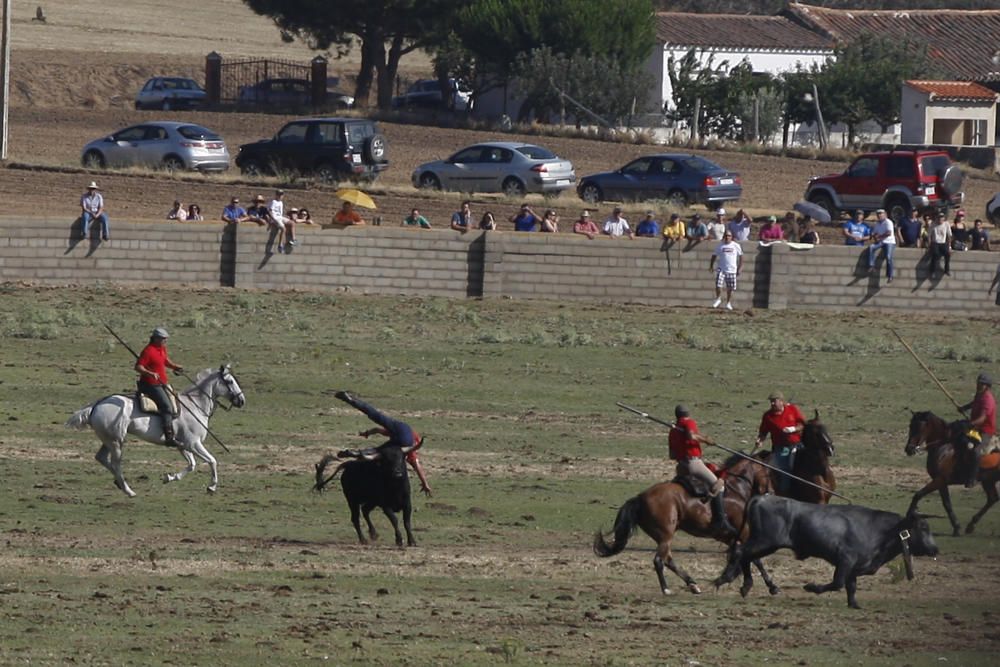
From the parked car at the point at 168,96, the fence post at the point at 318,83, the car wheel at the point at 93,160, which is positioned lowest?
the car wheel at the point at 93,160

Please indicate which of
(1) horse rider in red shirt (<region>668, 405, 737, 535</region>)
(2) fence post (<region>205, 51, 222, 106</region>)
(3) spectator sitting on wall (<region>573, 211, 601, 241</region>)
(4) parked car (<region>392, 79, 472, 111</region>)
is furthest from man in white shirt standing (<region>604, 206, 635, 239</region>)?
(2) fence post (<region>205, 51, 222, 106</region>)

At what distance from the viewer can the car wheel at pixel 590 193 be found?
1895 inches

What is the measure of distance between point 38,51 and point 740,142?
33276 millimetres

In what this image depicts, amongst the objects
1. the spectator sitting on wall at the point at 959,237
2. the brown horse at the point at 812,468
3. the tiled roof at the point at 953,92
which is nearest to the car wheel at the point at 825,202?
the spectator sitting on wall at the point at 959,237

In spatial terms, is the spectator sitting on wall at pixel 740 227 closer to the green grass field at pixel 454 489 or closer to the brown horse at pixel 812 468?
the green grass field at pixel 454 489

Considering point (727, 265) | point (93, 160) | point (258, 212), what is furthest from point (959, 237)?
point (93, 160)

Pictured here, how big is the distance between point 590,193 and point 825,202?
5978 mm

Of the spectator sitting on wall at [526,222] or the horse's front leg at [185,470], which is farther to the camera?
the spectator sitting on wall at [526,222]

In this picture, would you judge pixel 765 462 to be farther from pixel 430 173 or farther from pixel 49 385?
pixel 430 173

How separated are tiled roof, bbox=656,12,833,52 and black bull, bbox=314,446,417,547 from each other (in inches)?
2233

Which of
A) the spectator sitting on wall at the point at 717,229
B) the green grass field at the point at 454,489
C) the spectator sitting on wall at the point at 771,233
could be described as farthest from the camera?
the spectator sitting on wall at the point at 771,233

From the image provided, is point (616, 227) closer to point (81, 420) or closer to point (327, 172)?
point (327, 172)

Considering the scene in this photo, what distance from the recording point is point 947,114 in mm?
65312

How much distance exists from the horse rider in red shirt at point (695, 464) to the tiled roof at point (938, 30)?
62.5 metres
